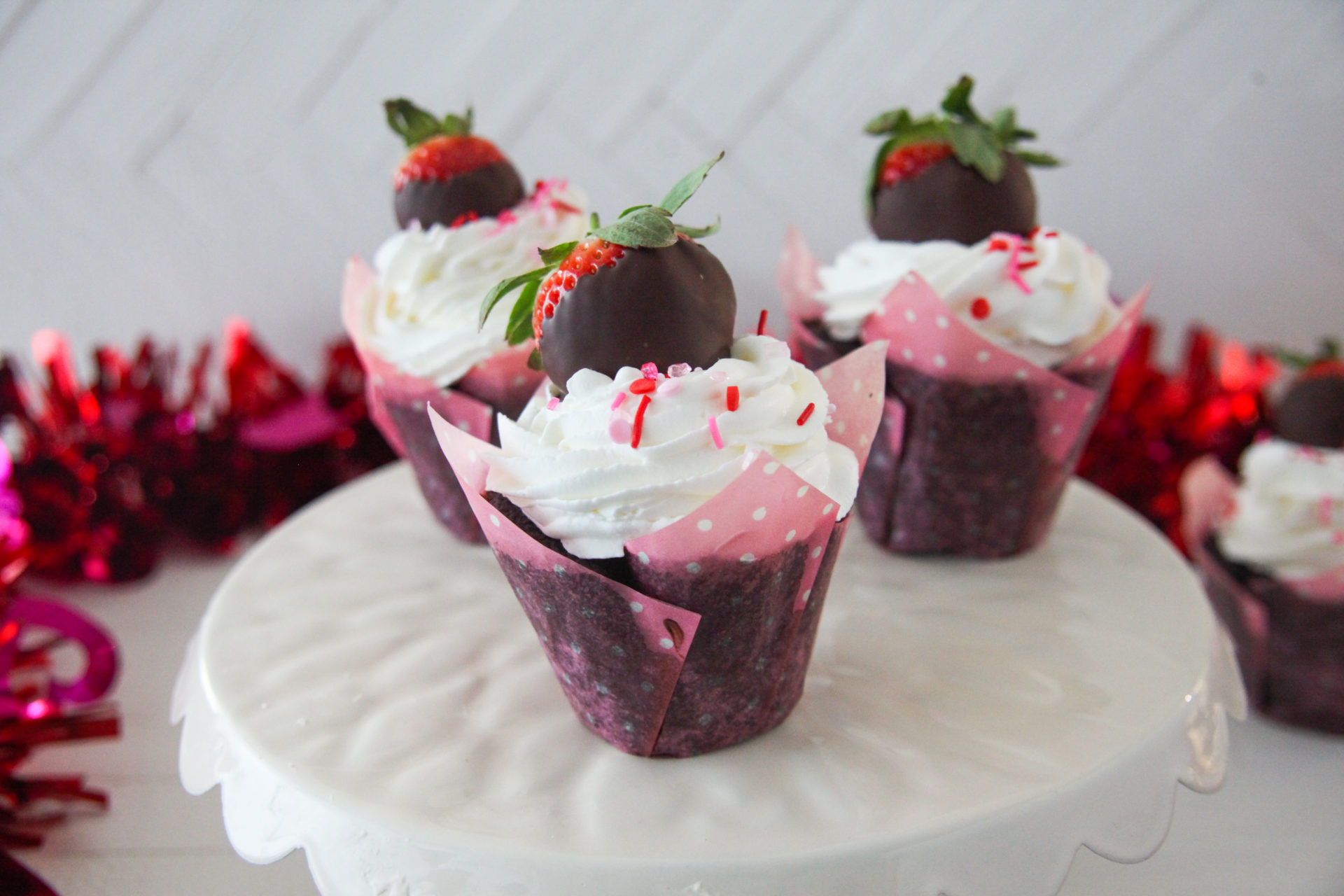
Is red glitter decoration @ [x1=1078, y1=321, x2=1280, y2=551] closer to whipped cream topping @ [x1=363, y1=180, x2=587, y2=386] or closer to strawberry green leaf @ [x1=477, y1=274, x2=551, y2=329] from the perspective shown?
whipped cream topping @ [x1=363, y1=180, x2=587, y2=386]

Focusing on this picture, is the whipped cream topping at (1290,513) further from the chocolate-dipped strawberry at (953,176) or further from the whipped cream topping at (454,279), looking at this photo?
the whipped cream topping at (454,279)

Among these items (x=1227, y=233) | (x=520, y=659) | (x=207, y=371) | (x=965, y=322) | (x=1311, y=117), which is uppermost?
(x=1311, y=117)

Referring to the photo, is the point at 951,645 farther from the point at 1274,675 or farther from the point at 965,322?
the point at 1274,675

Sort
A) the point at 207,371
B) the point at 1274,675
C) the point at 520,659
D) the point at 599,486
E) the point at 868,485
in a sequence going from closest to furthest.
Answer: the point at 599,486 → the point at 520,659 → the point at 868,485 → the point at 1274,675 → the point at 207,371

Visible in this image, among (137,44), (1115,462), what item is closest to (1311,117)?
(1115,462)

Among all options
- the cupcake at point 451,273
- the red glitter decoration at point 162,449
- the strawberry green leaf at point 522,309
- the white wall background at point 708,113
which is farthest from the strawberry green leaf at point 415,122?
the red glitter decoration at point 162,449

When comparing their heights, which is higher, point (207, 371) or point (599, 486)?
point (599, 486)

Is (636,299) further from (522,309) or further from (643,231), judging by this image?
(522,309)
